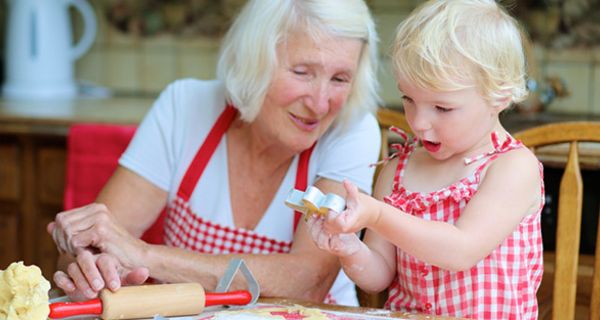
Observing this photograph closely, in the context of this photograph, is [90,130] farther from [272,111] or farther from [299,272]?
[299,272]

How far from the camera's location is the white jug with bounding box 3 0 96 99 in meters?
2.93

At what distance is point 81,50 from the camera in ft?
10.1

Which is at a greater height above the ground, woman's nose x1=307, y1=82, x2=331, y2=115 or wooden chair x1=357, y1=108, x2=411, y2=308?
woman's nose x1=307, y1=82, x2=331, y2=115

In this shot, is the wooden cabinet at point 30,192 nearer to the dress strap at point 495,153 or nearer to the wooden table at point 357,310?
the wooden table at point 357,310

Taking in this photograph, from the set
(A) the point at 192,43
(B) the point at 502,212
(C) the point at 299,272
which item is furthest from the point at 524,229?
(A) the point at 192,43

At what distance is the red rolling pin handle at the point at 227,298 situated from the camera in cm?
125

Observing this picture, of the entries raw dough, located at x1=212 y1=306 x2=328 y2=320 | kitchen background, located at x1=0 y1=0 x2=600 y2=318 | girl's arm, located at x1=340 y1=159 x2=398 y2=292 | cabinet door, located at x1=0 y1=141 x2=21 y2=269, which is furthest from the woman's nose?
cabinet door, located at x1=0 y1=141 x2=21 y2=269

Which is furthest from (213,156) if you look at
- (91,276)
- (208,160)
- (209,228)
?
(91,276)

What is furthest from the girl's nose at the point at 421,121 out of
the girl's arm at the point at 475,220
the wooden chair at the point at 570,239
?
the wooden chair at the point at 570,239

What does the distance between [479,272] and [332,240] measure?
9.2 inches

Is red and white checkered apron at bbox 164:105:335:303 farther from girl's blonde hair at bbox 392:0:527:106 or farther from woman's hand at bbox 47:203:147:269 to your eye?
girl's blonde hair at bbox 392:0:527:106

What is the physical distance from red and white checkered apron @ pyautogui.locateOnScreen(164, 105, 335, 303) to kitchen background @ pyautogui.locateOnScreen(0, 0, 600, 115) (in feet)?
3.27

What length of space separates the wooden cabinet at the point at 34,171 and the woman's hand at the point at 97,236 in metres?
1.04

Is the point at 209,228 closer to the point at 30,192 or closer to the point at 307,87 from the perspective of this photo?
the point at 307,87
